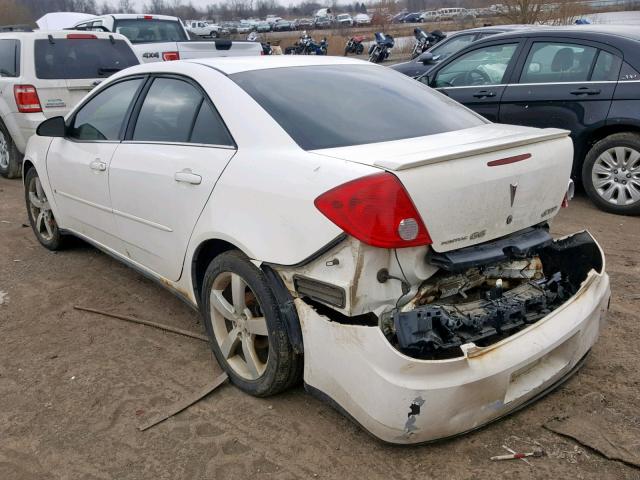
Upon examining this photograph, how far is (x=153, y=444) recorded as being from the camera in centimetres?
268

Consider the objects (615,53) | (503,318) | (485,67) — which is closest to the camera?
(503,318)

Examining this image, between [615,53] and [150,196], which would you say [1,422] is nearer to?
[150,196]

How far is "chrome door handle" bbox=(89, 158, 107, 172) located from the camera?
12.6 ft

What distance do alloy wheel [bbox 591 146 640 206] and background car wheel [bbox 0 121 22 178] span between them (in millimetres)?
7144

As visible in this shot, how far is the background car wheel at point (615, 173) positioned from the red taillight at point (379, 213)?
405 cm

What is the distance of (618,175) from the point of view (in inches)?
220

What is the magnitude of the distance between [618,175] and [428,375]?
13.9 feet

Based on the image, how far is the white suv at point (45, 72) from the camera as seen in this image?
738 cm

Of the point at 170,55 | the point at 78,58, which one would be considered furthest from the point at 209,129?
the point at 170,55

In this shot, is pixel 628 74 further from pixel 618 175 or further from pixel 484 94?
pixel 484 94

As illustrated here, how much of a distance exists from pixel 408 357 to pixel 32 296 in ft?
10.5

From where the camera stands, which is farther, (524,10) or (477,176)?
(524,10)

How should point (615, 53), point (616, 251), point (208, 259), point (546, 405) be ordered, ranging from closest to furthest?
point (546, 405)
point (208, 259)
point (616, 251)
point (615, 53)

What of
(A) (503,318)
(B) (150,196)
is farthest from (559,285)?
(B) (150,196)
